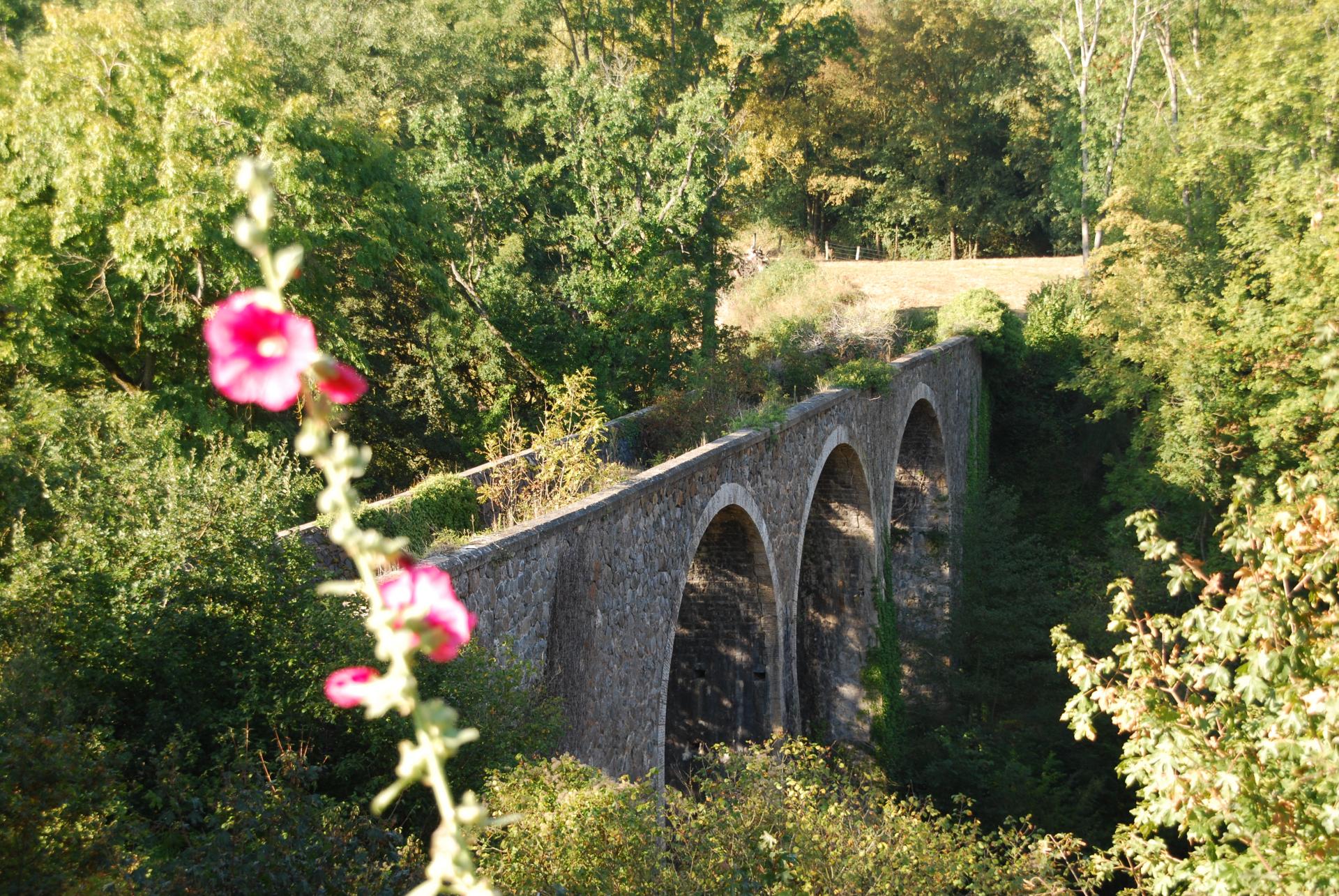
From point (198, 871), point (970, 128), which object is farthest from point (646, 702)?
point (970, 128)

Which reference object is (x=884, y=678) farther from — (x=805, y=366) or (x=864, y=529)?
(x=805, y=366)

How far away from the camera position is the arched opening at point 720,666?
39.3 feet

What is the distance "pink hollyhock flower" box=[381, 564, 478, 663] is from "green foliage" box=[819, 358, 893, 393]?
530 inches

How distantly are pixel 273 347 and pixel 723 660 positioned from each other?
1158 centimetres

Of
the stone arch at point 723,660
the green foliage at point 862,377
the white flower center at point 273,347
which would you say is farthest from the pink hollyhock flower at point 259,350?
the green foliage at point 862,377

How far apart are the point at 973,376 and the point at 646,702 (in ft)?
53.3

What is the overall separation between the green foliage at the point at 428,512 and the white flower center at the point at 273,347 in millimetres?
5835

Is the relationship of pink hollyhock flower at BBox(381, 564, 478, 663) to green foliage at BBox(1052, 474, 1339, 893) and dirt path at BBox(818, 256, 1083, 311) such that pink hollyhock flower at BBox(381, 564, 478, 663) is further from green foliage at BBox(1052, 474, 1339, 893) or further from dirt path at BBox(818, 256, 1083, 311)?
dirt path at BBox(818, 256, 1083, 311)

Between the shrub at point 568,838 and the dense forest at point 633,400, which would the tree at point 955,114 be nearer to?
the dense forest at point 633,400

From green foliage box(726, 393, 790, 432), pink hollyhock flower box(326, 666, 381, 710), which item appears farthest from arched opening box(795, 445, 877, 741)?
pink hollyhock flower box(326, 666, 381, 710)

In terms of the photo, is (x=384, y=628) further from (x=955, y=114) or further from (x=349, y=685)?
(x=955, y=114)

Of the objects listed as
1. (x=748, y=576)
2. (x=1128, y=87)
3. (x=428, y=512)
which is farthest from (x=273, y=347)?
(x=1128, y=87)

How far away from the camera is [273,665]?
4988 millimetres

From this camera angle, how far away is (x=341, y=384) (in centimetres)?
108
